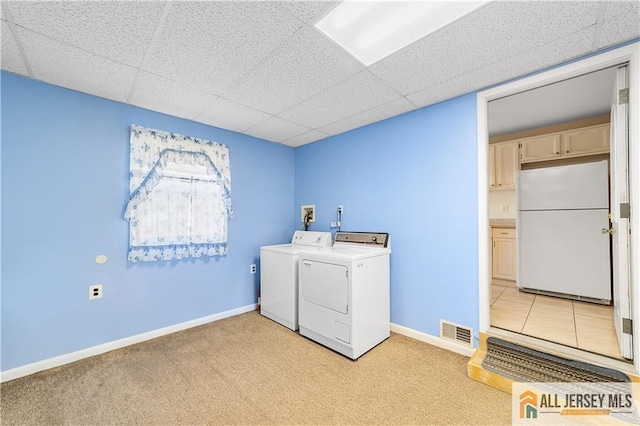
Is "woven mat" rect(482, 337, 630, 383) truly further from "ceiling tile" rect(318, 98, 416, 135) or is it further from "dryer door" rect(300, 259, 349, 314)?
"ceiling tile" rect(318, 98, 416, 135)

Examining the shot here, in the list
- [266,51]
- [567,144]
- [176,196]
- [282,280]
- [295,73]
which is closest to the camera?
[266,51]

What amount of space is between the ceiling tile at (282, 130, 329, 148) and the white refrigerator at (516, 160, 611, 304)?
9.87 feet

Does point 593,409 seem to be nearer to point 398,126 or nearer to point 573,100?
point 398,126

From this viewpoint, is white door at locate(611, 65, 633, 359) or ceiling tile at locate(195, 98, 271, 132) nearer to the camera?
white door at locate(611, 65, 633, 359)

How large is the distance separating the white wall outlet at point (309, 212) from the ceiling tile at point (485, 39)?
79.9 inches

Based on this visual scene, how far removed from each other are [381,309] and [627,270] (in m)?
1.75

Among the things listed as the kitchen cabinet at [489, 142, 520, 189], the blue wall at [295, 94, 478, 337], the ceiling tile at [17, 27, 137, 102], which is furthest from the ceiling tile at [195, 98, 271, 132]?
the kitchen cabinet at [489, 142, 520, 189]

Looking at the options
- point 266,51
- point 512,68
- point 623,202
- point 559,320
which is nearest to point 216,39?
point 266,51

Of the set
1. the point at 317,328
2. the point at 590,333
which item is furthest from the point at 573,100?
the point at 317,328

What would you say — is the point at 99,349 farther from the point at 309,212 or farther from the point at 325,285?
the point at 309,212

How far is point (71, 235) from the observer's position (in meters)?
2.13

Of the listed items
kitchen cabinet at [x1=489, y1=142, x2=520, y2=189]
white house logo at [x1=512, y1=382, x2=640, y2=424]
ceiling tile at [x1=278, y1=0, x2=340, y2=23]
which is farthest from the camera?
kitchen cabinet at [x1=489, y1=142, x2=520, y2=189]

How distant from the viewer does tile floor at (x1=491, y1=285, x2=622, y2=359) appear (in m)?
2.02

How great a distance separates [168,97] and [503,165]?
181 inches
